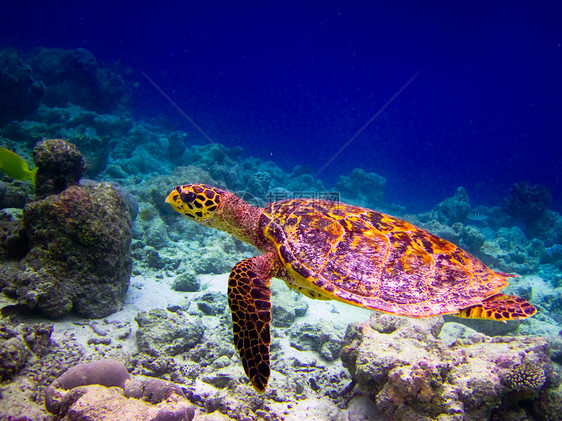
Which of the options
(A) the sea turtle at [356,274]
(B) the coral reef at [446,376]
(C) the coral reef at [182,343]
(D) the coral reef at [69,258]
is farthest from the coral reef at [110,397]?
(B) the coral reef at [446,376]

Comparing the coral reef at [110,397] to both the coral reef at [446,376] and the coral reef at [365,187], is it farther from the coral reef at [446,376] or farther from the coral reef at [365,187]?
the coral reef at [365,187]

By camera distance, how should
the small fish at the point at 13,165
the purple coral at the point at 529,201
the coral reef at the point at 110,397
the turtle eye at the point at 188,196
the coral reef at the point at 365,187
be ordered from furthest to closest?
1. the coral reef at the point at 365,187
2. the purple coral at the point at 529,201
3. the small fish at the point at 13,165
4. the turtle eye at the point at 188,196
5. the coral reef at the point at 110,397

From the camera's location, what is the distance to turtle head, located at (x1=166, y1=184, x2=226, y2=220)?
373 centimetres

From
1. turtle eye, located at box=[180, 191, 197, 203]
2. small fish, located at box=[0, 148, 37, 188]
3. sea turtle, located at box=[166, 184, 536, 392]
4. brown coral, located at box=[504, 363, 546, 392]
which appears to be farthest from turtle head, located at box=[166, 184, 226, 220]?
brown coral, located at box=[504, 363, 546, 392]

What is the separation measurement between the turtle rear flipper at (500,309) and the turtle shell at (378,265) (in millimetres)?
97

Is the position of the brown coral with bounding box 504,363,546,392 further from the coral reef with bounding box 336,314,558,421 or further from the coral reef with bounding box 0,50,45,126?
Result: the coral reef with bounding box 0,50,45,126

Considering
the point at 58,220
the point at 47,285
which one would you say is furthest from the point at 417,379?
the point at 58,220

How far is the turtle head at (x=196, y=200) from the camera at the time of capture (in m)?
3.73

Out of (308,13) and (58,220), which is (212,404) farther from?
(308,13)

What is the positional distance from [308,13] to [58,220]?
232ft

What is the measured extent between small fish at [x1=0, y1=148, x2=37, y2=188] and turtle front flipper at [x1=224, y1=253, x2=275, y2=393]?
15.4ft

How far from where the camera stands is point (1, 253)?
357cm

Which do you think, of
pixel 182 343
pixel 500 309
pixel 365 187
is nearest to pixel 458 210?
pixel 365 187

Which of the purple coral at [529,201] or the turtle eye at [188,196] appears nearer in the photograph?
the turtle eye at [188,196]
